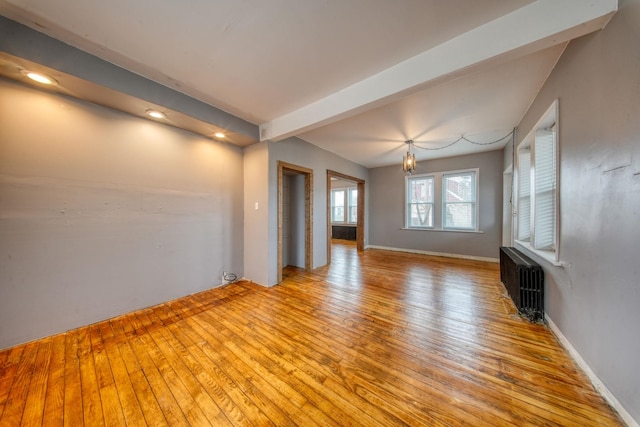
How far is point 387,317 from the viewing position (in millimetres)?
2350

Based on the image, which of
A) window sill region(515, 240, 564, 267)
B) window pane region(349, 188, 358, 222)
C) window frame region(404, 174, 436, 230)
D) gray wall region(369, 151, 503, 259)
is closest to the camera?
window sill region(515, 240, 564, 267)

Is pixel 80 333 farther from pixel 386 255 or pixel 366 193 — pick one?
pixel 366 193

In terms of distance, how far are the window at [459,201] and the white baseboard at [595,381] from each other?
3.61 meters

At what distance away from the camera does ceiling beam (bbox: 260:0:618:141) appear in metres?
1.32

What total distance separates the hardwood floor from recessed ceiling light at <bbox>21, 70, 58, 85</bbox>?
2350 mm

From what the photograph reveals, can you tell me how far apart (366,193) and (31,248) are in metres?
6.15

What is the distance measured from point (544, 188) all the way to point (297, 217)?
3681 millimetres

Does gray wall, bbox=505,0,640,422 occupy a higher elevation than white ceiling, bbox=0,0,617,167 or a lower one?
lower

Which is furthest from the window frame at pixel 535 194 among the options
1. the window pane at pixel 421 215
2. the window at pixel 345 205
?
the window at pixel 345 205

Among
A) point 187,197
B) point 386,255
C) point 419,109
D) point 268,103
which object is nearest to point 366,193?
point 386,255

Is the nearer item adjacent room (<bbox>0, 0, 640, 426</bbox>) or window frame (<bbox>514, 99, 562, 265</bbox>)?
adjacent room (<bbox>0, 0, 640, 426</bbox>)

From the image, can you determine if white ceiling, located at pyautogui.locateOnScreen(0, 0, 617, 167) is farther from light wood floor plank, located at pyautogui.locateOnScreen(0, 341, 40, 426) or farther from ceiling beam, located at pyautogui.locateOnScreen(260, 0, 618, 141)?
light wood floor plank, located at pyautogui.locateOnScreen(0, 341, 40, 426)

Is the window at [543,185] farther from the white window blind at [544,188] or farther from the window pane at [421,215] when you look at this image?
the window pane at [421,215]

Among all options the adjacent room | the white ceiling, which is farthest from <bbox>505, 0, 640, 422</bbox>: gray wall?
the white ceiling
